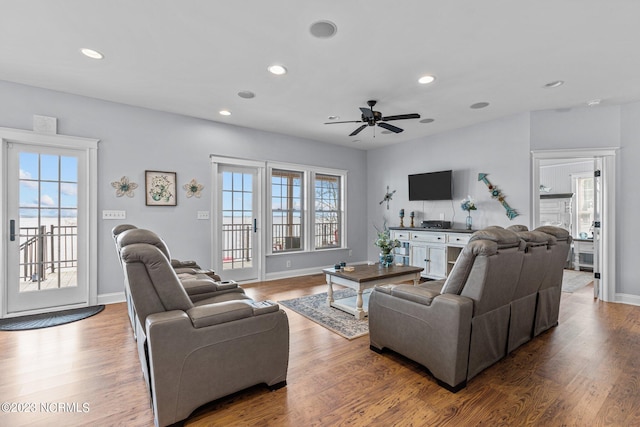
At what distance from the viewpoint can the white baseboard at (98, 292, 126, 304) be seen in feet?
13.3

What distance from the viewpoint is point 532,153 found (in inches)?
177

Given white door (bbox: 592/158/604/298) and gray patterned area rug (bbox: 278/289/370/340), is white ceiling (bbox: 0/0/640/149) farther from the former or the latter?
gray patterned area rug (bbox: 278/289/370/340)

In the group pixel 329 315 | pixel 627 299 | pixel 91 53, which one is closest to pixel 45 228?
pixel 91 53

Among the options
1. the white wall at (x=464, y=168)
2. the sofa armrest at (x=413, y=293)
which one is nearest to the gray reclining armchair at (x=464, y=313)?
the sofa armrest at (x=413, y=293)

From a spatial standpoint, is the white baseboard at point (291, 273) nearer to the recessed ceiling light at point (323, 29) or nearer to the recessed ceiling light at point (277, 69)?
the recessed ceiling light at point (277, 69)

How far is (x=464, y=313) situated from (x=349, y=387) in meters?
0.94

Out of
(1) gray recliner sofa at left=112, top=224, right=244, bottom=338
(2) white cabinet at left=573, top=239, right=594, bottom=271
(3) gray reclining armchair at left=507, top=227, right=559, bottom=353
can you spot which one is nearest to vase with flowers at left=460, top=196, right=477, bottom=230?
(3) gray reclining armchair at left=507, top=227, right=559, bottom=353

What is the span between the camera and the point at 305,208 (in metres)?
6.18

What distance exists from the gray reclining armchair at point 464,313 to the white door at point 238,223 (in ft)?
11.5

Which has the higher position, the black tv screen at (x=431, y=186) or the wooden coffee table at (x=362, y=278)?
the black tv screen at (x=431, y=186)

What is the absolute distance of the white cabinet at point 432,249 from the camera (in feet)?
16.6

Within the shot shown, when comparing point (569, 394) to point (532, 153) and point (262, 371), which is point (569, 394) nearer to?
point (262, 371)

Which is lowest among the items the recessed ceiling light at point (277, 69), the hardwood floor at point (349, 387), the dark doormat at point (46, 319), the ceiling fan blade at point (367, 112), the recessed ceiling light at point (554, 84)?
the hardwood floor at point (349, 387)

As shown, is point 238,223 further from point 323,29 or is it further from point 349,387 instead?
point 349,387
